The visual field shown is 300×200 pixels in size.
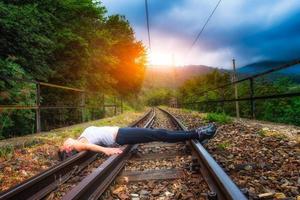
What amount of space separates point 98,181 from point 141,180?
531 millimetres

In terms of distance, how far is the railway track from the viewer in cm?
301

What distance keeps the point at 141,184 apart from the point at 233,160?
4.60ft

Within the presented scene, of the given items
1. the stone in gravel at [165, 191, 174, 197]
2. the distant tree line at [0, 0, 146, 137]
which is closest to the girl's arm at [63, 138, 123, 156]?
the stone in gravel at [165, 191, 174, 197]

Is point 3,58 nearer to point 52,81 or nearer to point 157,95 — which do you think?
point 52,81

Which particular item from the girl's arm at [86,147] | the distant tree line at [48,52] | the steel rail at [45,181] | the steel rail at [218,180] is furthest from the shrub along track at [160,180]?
the distant tree line at [48,52]

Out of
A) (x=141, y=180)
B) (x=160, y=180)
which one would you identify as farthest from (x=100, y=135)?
(x=160, y=180)

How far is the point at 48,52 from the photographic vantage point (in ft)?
36.8

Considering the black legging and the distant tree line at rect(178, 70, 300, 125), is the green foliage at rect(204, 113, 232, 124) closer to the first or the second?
the distant tree line at rect(178, 70, 300, 125)

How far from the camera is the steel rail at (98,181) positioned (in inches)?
114

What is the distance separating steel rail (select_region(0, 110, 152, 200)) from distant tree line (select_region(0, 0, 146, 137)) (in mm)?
3989

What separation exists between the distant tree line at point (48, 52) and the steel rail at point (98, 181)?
4.60 meters

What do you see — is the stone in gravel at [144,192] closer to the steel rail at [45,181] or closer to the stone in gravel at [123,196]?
the stone in gravel at [123,196]

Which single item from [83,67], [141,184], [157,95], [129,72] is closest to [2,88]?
[141,184]

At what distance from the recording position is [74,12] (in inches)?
627
